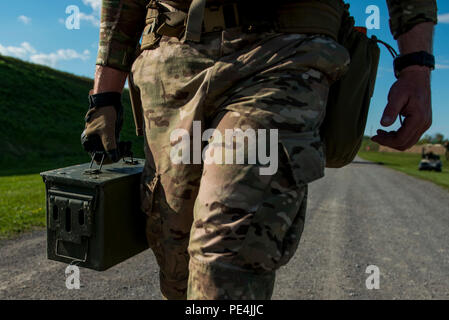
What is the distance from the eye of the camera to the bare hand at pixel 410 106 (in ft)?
4.46

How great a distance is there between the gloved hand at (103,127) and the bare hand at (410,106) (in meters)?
1.03

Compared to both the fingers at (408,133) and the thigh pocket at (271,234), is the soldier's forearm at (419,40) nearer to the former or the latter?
the fingers at (408,133)

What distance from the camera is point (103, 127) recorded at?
165 cm

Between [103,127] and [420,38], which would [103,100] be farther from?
[420,38]

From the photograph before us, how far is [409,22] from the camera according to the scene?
55.1 inches

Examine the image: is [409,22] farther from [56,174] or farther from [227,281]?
[56,174]

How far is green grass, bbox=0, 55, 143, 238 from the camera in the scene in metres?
16.9

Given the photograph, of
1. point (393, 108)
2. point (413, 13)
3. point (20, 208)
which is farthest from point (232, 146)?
point (20, 208)

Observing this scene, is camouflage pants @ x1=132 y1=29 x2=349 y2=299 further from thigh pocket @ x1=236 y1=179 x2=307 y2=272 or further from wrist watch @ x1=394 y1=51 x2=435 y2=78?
wrist watch @ x1=394 y1=51 x2=435 y2=78

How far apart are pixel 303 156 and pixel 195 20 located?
0.60 meters

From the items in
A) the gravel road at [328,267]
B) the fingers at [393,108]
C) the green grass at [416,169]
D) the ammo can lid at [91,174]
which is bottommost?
the green grass at [416,169]

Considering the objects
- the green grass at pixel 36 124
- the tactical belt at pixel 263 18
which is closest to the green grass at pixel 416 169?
the green grass at pixel 36 124

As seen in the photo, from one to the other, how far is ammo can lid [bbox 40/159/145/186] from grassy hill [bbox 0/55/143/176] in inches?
577

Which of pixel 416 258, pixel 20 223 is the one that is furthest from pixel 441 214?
pixel 20 223
